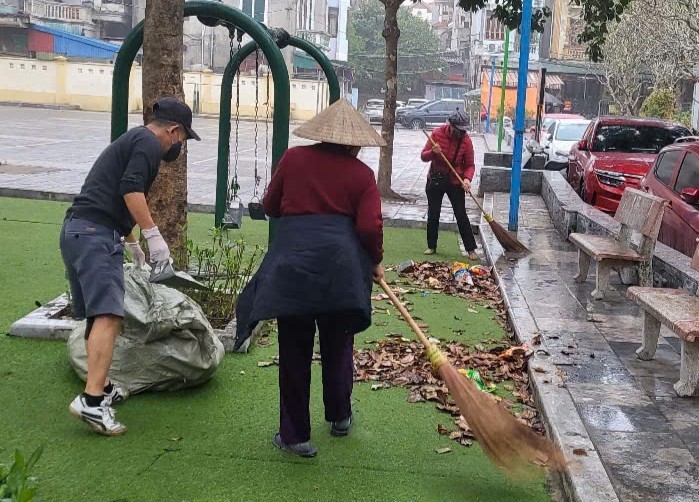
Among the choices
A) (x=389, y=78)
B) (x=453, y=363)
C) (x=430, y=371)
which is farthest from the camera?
(x=389, y=78)

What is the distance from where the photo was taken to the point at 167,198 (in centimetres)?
699

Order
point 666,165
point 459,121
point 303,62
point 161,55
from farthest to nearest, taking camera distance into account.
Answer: point 303,62 → point 666,165 → point 459,121 → point 161,55

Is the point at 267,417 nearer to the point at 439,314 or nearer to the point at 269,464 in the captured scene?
the point at 269,464

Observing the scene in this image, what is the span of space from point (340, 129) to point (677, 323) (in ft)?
8.19

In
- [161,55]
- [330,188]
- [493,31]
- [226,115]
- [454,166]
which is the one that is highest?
[493,31]

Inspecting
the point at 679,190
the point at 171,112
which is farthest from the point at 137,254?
the point at 679,190

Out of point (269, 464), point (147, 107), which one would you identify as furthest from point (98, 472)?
point (147, 107)

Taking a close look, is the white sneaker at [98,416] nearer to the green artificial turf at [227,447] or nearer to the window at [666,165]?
the green artificial turf at [227,447]

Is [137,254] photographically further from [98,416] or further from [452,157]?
[452,157]

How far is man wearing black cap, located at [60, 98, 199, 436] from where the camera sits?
453cm

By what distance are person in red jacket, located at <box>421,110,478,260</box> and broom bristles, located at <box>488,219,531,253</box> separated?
0.32 meters

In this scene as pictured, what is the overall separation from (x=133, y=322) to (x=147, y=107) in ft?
7.66

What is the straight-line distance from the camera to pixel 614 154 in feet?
47.5

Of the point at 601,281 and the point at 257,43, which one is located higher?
the point at 257,43
